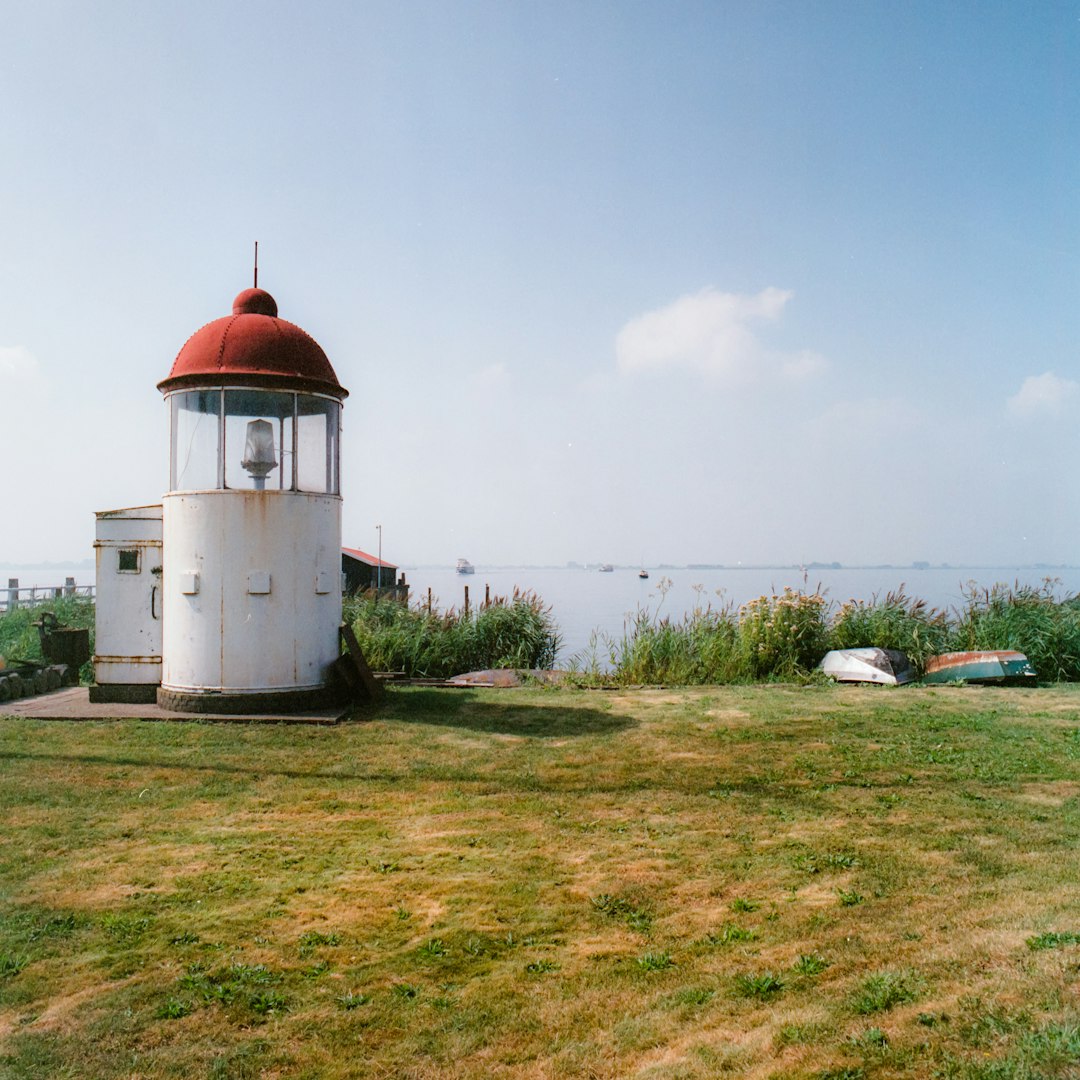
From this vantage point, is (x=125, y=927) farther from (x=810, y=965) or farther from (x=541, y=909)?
(x=810, y=965)

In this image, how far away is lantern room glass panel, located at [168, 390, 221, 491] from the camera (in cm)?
1024

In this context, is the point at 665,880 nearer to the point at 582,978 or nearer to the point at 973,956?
the point at 582,978

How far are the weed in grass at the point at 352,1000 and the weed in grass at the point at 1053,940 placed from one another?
2.60 metres

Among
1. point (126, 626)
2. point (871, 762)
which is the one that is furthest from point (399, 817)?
point (126, 626)

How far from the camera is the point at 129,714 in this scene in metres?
9.73

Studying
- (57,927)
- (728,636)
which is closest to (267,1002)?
(57,927)

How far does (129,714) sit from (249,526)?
2.35m

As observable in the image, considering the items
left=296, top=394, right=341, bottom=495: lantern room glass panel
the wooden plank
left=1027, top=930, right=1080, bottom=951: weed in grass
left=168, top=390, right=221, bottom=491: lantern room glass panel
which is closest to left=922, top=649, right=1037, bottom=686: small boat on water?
the wooden plank

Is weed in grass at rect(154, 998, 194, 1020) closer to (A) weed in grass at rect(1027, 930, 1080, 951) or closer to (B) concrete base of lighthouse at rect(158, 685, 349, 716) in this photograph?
(A) weed in grass at rect(1027, 930, 1080, 951)

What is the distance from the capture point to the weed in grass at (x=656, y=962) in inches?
150

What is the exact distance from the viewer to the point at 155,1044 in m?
3.25

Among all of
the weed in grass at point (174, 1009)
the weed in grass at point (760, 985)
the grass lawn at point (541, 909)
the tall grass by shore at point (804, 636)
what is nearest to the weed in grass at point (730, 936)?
the grass lawn at point (541, 909)

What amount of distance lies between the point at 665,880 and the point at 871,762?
345 cm

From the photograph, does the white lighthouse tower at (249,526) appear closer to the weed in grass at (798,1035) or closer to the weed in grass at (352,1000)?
the weed in grass at (352,1000)
